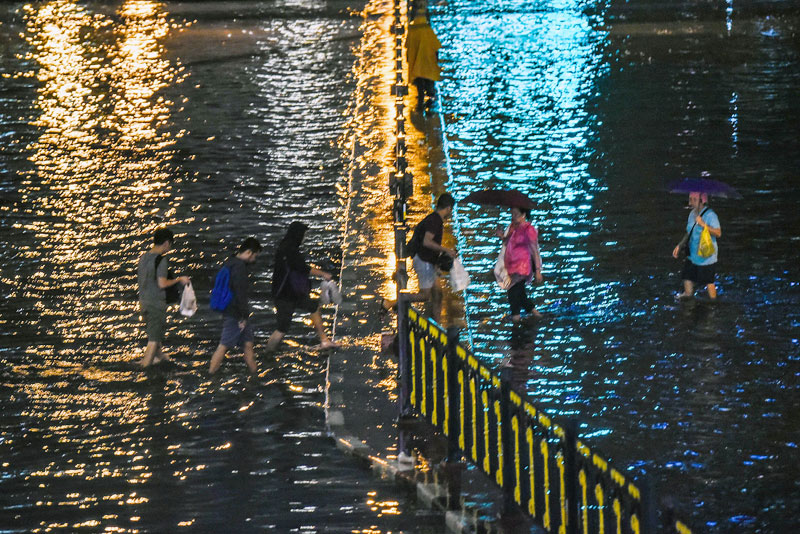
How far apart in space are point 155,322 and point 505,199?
11.0 feet

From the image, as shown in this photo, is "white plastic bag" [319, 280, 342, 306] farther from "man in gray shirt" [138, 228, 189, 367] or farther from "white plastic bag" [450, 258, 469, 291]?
"man in gray shirt" [138, 228, 189, 367]

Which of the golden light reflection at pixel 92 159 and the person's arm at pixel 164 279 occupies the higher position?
the golden light reflection at pixel 92 159

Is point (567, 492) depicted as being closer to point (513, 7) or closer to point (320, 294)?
point (320, 294)

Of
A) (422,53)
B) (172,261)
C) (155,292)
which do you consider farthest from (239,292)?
(422,53)

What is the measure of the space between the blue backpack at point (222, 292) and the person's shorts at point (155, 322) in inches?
20.1

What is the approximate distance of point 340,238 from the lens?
52.4 ft

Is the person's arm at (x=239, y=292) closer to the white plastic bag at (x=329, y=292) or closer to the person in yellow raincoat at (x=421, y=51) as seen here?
the white plastic bag at (x=329, y=292)

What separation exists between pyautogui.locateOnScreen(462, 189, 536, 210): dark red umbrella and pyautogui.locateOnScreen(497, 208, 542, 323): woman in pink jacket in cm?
12

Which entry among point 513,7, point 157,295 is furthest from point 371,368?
point 513,7

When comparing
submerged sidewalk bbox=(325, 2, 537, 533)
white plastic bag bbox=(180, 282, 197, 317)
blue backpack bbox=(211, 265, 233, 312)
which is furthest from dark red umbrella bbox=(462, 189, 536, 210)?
white plastic bag bbox=(180, 282, 197, 317)

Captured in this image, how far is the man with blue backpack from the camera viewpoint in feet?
39.1

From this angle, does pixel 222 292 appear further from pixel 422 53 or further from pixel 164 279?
pixel 422 53

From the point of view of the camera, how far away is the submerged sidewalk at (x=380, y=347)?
9.20 meters

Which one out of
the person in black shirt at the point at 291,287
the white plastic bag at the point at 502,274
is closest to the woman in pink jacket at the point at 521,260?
the white plastic bag at the point at 502,274
